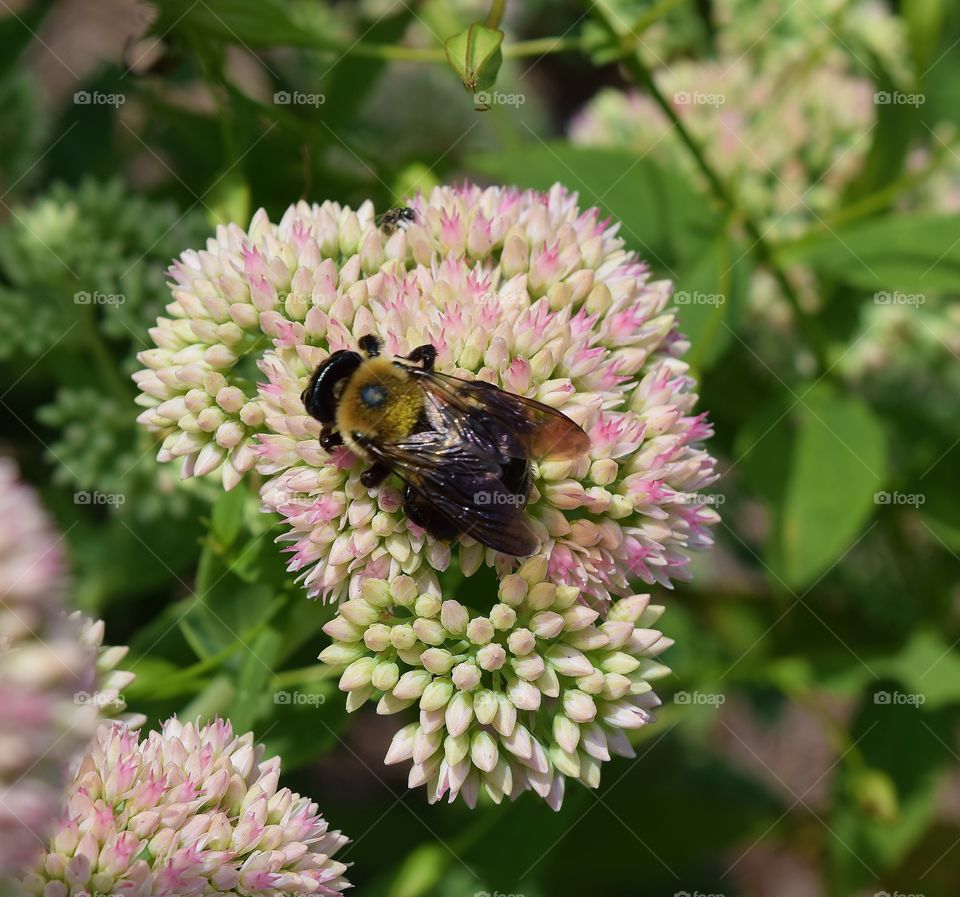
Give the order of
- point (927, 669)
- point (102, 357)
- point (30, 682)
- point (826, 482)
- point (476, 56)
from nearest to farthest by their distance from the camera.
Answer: point (30, 682) < point (476, 56) < point (826, 482) < point (102, 357) < point (927, 669)

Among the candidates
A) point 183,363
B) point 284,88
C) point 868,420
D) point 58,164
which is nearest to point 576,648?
point 183,363

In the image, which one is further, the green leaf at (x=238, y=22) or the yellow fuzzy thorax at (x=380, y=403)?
the green leaf at (x=238, y=22)

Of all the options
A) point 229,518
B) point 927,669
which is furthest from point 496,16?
point 927,669

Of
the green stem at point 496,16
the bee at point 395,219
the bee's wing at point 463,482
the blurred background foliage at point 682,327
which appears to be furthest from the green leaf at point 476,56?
the bee's wing at point 463,482

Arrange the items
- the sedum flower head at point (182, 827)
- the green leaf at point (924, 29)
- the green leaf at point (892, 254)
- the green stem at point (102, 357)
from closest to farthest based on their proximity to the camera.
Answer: the sedum flower head at point (182, 827), the green leaf at point (892, 254), the green stem at point (102, 357), the green leaf at point (924, 29)

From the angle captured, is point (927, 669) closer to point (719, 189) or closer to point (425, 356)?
point (719, 189)

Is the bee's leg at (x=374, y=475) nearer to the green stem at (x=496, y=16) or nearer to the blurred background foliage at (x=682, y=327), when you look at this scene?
the blurred background foliage at (x=682, y=327)

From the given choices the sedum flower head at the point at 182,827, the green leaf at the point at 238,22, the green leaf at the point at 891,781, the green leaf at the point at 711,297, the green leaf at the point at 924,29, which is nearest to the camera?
the sedum flower head at the point at 182,827
